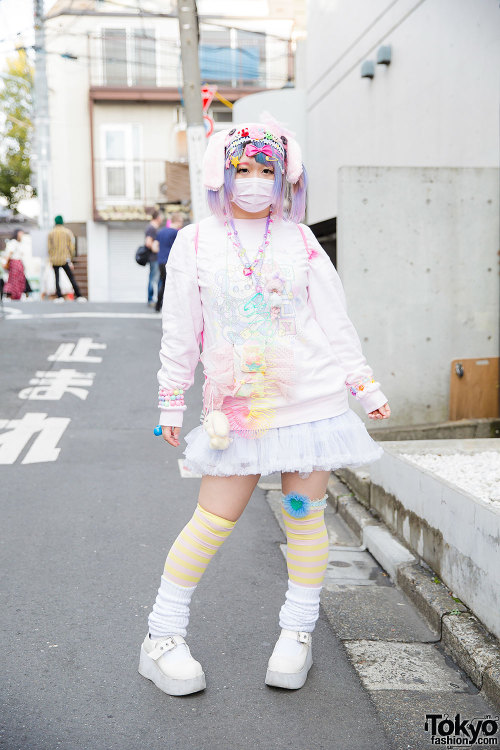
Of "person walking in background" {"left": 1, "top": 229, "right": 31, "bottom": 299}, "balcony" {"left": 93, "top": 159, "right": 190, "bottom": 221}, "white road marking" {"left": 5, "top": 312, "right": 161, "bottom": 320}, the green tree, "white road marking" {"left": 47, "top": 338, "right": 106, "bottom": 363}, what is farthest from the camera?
the green tree

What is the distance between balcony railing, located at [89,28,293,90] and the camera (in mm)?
25078

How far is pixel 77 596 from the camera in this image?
3.50 meters

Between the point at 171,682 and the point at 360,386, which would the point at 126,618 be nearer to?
the point at 171,682

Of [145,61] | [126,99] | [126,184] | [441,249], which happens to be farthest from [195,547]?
[145,61]

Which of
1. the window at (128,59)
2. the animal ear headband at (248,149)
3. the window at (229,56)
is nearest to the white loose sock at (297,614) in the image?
the animal ear headband at (248,149)

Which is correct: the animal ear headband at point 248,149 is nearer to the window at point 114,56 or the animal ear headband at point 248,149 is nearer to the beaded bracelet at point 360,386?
the beaded bracelet at point 360,386

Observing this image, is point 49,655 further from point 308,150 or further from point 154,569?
point 308,150

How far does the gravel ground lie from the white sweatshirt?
4.49 feet

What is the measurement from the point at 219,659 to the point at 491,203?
4505mm

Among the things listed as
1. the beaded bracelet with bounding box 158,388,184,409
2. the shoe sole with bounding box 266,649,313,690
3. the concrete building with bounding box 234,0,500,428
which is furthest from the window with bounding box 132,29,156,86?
the shoe sole with bounding box 266,649,313,690

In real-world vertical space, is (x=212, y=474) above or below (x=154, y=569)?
above

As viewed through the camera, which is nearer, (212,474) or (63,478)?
(212,474)

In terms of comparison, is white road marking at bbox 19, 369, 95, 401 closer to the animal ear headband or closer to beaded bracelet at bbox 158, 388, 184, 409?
beaded bracelet at bbox 158, 388, 184, 409

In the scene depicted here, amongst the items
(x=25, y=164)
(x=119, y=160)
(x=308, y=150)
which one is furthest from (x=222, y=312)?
(x=25, y=164)
